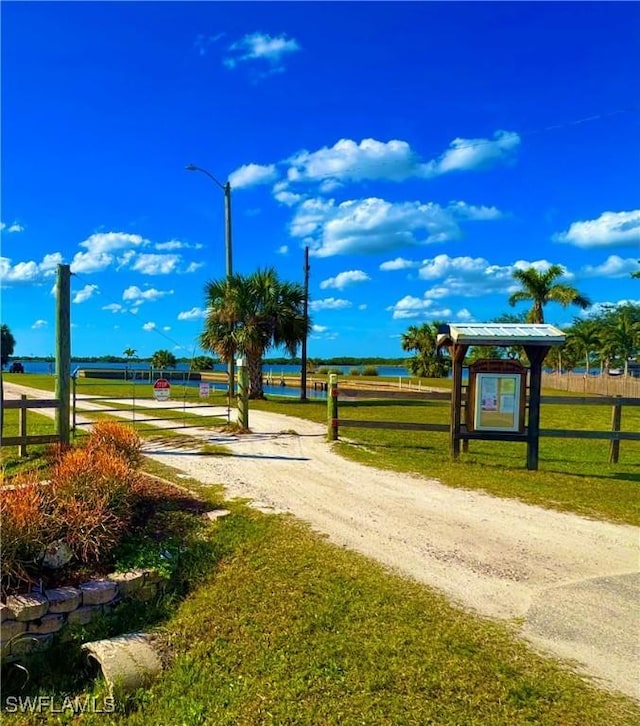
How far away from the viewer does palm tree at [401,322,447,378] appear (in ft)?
154

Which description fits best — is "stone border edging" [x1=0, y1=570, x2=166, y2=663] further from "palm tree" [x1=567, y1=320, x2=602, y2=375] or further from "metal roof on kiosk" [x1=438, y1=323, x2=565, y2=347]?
"palm tree" [x1=567, y1=320, x2=602, y2=375]

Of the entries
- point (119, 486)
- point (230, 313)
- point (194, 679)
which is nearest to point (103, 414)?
point (230, 313)

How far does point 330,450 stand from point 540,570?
5741 millimetres

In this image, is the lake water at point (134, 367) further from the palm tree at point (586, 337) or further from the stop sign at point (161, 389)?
the palm tree at point (586, 337)

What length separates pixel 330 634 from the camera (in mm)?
3342

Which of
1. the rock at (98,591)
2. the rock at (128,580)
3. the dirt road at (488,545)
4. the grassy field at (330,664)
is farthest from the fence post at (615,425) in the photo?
the rock at (98,591)

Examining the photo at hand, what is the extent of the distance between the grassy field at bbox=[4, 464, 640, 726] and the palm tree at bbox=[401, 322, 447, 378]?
42.6m

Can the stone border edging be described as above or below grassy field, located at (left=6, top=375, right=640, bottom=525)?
below

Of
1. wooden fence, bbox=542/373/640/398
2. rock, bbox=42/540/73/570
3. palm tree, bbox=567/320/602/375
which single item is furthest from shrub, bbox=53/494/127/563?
palm tree, bbox=567/320/602/375

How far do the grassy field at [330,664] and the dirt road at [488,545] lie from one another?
0.30m

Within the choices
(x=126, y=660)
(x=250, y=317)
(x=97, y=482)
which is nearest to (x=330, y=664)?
(x=126, y=660)

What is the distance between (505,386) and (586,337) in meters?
48.2

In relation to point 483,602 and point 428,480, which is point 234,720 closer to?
point 483,602

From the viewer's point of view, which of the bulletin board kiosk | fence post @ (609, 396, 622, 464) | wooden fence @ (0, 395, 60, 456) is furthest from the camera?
fence post @ (609, 396, 622, 464)
